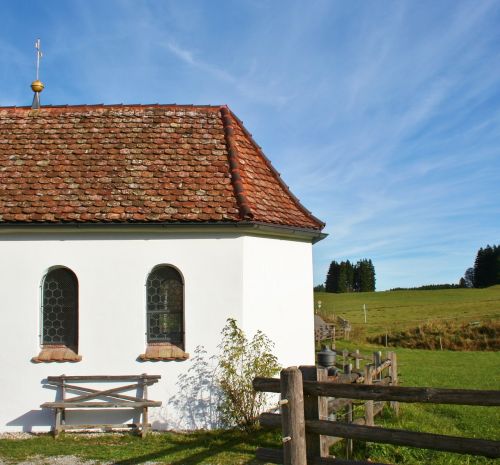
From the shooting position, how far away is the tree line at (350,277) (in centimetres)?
11062

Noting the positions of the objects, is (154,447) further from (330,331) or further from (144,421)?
(330,331)

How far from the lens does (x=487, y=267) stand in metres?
102

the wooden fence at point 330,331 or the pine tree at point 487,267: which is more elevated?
the pine tree at point 487,267

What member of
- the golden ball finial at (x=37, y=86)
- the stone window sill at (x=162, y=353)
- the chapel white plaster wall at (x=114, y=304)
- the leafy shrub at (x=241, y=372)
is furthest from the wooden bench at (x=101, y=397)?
the golden ball finial at (x=37, y=86)

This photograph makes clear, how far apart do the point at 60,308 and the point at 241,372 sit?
394 centimetres

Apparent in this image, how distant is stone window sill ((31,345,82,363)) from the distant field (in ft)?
112

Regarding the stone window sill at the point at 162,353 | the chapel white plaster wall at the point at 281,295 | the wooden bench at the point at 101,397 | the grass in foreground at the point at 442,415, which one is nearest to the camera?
the grass in foreground at the point at 442,415

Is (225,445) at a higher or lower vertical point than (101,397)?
lower

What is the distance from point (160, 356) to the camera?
1080 cm

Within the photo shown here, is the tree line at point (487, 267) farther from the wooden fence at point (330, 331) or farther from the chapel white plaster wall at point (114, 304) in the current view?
the chapel white plaster wall at point (114, 304)

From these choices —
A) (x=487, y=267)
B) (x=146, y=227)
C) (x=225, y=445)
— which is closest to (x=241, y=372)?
(x=225, y=445)

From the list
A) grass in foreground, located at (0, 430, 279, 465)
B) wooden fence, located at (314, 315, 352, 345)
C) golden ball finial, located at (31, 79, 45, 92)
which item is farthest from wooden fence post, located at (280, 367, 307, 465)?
wooden fence, located at (314, 315, 352, 345)

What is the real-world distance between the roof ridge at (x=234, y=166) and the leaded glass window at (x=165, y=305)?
1933 millimetres

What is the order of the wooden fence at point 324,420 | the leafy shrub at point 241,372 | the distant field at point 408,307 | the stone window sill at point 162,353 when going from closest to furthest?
the wooden fence at point 324,420, the leafy shrub at point 241,372, the stone window sill at point 162,353, the distant field at point 408,307
